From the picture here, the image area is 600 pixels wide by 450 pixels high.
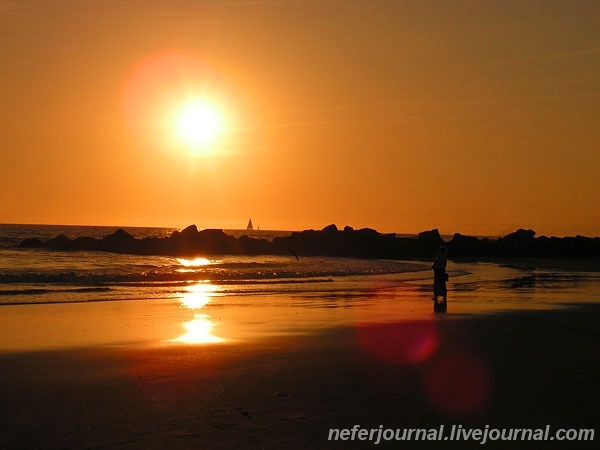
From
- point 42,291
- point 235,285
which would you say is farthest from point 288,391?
point 235,285

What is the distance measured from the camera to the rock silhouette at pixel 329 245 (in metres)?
64.2

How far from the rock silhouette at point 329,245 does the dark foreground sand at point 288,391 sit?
171 ft

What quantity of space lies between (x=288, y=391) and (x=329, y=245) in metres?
60.2

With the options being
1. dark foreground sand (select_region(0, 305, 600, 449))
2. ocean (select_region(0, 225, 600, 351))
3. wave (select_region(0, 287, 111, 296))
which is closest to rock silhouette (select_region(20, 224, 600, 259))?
ocean (select_region(0, 225, 600, 351))

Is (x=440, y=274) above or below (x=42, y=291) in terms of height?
above

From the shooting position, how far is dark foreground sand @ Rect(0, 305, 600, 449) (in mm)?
6426

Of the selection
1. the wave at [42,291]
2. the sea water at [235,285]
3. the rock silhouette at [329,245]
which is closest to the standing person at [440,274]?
the sea water at [235,285]

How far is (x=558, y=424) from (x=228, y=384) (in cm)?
371

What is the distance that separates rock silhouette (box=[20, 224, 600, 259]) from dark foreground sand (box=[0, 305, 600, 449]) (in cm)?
5226

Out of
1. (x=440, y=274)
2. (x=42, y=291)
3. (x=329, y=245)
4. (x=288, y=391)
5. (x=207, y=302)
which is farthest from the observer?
(x=329, y=245)

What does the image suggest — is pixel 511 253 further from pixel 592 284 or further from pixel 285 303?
pixel 285 303

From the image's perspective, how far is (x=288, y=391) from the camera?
801cm

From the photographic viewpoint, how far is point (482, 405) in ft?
24.2

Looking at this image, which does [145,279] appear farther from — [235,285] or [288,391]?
[288,391]
